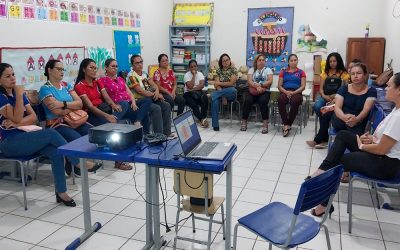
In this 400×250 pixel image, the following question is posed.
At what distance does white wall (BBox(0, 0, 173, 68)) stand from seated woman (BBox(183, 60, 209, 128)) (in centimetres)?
95

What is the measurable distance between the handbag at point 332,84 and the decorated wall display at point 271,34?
5.95 feet

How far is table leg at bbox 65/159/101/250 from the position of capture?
102 inches

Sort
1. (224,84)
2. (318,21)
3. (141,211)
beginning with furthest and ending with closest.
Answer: (318,21) < (224,84) < (141,211)

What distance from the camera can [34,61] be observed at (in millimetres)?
4215

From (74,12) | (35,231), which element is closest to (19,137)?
(35,231)

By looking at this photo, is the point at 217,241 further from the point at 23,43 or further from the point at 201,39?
the point at 201,39

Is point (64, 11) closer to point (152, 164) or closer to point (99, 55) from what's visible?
point (99, 55)

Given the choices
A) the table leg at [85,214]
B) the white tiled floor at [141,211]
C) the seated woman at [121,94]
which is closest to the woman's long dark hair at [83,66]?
the seated woman at [121,94]

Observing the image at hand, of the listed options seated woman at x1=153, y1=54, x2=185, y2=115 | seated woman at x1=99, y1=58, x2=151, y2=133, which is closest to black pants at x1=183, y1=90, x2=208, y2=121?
seated woman at x1=153, y1=54, x2=185, y2=115

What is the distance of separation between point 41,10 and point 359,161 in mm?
3901

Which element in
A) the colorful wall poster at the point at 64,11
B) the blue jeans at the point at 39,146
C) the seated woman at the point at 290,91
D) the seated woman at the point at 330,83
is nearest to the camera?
the blue jeans at the point at 39,146

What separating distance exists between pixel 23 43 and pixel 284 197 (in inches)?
133

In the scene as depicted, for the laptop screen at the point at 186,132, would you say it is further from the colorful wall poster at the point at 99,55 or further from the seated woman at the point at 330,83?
the colorful wall poster at the point at 99,55

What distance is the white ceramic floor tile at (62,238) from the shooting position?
8.53 feet
